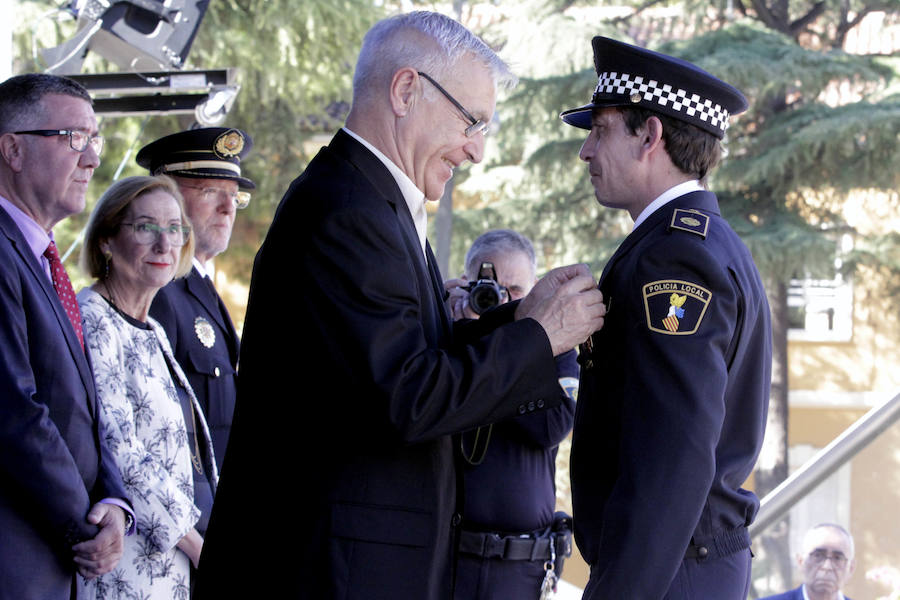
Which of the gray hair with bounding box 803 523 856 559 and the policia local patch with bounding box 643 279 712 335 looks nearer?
the policia local patch with bounding box 643 279 712 335

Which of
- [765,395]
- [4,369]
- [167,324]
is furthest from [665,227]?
[167,324]

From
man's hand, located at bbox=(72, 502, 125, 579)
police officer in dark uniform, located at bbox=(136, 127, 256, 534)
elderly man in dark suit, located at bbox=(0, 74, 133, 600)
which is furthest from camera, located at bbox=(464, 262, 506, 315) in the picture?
man's hand, located at bbox=(72, 502, 125, 579)

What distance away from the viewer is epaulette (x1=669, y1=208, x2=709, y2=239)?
211 cm

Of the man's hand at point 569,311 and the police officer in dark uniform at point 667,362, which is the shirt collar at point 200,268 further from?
the man's hand at point 569,311

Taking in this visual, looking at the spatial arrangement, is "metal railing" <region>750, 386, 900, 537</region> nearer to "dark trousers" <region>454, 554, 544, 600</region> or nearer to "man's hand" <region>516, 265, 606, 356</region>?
"dark trousers" <region>454, 554, 544, 600</region>

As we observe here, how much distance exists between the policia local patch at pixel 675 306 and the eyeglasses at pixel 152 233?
1.73m

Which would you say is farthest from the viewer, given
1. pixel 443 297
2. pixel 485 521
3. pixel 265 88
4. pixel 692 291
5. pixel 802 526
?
pixel 265 88

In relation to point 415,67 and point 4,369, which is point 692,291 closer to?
point 415,67

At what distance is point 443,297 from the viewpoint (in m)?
2.24

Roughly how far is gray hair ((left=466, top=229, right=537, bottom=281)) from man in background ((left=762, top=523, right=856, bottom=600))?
1.63 meters

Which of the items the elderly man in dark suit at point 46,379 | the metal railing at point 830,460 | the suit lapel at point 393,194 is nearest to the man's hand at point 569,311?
the suit lapel at point 393,194

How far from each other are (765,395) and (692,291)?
37 cm

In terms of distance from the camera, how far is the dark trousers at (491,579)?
335cm

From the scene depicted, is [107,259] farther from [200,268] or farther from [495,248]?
[495,248]
